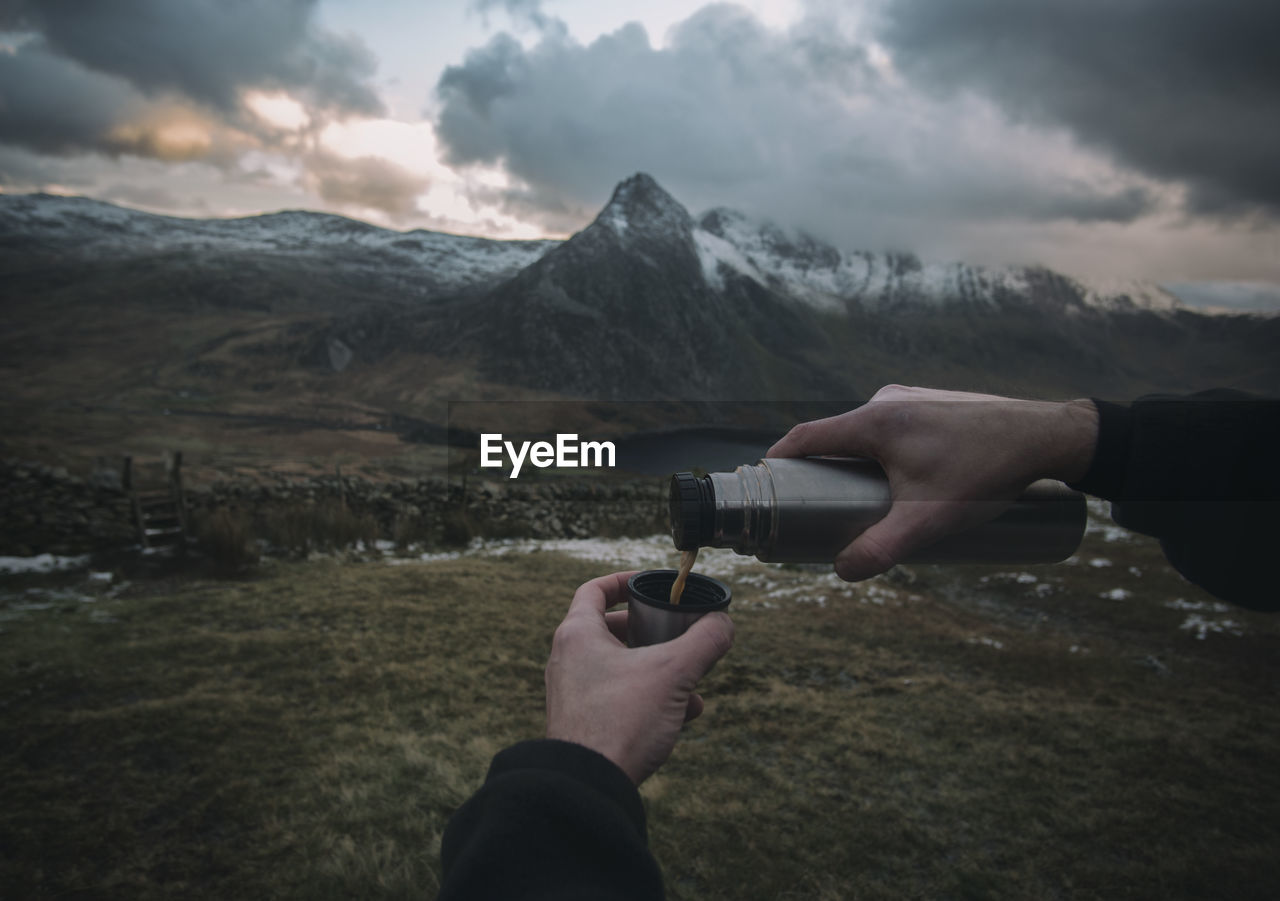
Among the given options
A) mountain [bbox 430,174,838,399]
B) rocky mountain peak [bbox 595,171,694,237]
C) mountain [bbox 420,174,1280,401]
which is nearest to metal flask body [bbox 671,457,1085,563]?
mountain [bbox 420,174,1280,401]

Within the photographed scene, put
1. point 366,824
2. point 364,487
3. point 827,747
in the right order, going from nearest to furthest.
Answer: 1. point 366,824
2. point 827,747
3. point 364,487

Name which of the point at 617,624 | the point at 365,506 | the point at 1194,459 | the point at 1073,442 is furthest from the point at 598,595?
the point at 365,506

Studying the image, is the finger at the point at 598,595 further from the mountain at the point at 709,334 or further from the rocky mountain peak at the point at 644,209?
the rocky mountain peak at the point at 644,209

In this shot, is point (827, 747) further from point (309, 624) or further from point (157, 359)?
point (157, 359)

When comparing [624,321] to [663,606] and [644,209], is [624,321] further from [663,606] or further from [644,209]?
[663,606]

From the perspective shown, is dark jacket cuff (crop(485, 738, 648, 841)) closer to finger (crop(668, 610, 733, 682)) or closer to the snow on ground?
finger (crop(668, 610, 733, 682))

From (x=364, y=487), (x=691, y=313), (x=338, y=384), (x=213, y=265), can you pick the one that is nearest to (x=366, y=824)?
(x=364, y=487)
